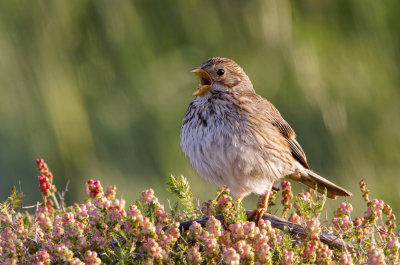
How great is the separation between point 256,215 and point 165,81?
2.49 metres

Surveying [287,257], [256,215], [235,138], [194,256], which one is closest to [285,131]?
[235,138]

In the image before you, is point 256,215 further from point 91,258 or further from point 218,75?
point 218,75

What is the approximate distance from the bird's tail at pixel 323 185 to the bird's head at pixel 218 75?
0.74 m

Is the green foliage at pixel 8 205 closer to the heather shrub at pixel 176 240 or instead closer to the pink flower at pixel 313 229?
the heather shrub at pixel 176 240

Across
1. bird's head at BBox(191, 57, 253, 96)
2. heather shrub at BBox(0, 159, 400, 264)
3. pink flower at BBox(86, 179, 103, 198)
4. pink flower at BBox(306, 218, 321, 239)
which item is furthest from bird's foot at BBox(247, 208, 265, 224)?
bird's head at BBox(191, 57, 253, 96)

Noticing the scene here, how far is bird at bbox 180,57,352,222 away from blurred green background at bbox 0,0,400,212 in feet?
3.03

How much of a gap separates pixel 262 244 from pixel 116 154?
301 centimetres

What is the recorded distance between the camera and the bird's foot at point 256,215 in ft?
8.90

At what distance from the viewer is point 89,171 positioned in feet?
16.0

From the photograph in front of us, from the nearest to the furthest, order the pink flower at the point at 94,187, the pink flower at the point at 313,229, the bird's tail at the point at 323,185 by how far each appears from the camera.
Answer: the pink flower at the point at 313,229 → the pink flower at the point at 94,187 → the bird's tail at the point at 323,185

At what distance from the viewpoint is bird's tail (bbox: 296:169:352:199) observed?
3.86 meters

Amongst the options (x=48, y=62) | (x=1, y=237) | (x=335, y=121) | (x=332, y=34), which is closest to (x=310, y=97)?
(x=335, y=121)

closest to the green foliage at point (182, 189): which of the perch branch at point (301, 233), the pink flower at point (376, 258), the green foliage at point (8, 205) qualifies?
the perch branch at point (301, 233)

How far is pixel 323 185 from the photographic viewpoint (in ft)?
13.0
